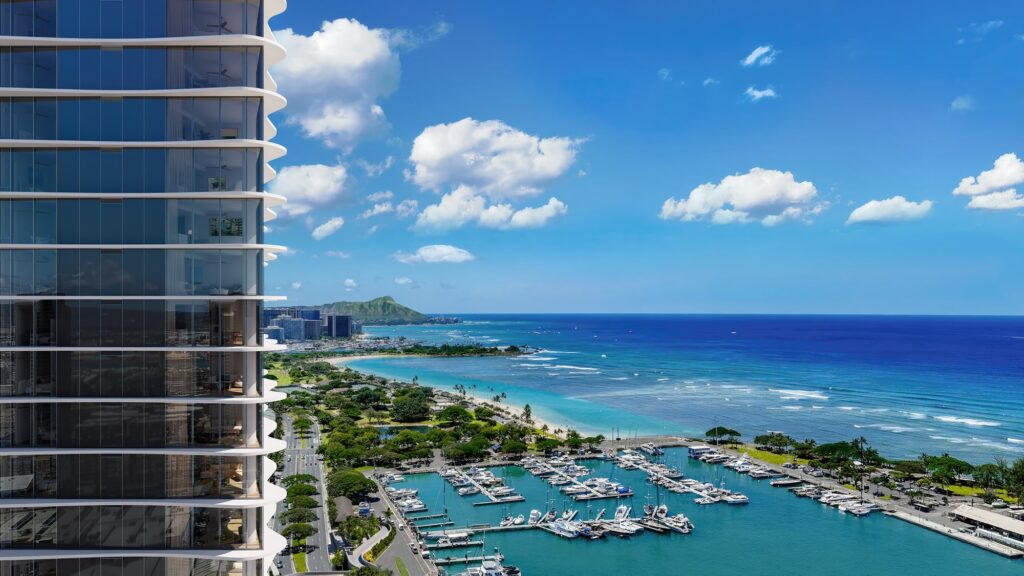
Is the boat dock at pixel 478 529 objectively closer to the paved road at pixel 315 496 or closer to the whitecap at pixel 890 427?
the paved road at pixel 315 496

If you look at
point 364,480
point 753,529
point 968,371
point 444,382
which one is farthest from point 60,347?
point 968,371

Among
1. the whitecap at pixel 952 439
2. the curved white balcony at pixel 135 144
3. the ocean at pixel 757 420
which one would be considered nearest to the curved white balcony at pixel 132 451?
the curved white balcony at pixel 135 144

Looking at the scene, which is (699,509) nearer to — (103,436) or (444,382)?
(103,436)

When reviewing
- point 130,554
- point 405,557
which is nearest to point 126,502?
point 130,554

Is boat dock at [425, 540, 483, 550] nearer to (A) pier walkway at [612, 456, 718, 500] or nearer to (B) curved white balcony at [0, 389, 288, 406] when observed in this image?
(A) pier walkway at [612, 456, 718, 500]

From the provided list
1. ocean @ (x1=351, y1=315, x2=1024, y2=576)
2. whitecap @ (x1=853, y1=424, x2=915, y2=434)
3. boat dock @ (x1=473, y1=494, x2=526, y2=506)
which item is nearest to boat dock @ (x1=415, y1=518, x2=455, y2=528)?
ocean @ (x1=351, y1=315, x2=1024, y2=576)
